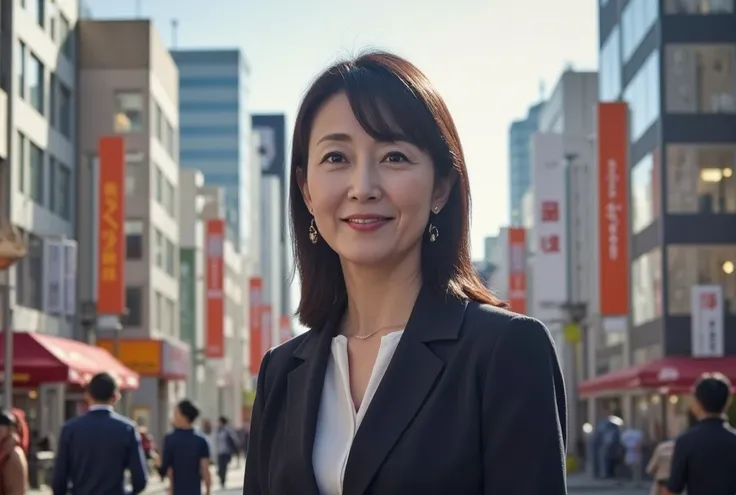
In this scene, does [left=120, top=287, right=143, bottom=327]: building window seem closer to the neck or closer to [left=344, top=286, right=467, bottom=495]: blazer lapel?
the neck

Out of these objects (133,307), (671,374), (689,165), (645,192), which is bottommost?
(671,374)

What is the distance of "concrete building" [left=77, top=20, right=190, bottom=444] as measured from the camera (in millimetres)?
59281

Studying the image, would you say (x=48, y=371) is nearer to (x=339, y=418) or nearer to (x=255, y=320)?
(x=339, y=418)

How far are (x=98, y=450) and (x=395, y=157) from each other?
884 cm

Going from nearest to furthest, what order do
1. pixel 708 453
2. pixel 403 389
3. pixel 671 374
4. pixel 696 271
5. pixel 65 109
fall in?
pixel 403 389 → pixel 708 453 → pixel 671 374 → pixel 696 271 → pixel 65 109

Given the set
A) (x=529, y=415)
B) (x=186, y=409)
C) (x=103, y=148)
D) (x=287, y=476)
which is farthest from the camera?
(x=103, y=148)

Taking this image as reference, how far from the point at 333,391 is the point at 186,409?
13459 millimetres

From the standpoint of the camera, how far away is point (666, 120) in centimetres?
5203

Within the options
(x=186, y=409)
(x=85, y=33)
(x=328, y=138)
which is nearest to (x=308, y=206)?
(x=328, y=138)

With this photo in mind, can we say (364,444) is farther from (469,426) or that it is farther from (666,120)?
(666,120)

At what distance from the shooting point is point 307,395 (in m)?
3.33

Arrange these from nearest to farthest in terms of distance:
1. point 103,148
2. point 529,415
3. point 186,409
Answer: point 529,415 < point 186,409 < point 103,148

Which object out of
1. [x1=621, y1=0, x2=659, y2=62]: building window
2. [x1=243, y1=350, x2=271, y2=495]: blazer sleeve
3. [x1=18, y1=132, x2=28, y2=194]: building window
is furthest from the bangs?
[x1=621, y1=0, x2=659, y2=62]: building window

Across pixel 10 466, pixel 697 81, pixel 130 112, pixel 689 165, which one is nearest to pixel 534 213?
pixel 689 165
